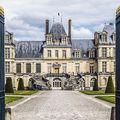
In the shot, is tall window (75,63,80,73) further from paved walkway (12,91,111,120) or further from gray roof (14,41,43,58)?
paved walkway (12,91,111,120)

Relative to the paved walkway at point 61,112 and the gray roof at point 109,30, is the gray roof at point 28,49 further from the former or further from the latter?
the paved walkway at point 61,112

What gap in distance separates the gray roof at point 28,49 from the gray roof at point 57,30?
7.66 feet

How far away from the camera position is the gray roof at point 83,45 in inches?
2372

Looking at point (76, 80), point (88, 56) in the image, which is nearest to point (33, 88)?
point (76, 80)

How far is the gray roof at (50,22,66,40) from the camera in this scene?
5931 centimetres

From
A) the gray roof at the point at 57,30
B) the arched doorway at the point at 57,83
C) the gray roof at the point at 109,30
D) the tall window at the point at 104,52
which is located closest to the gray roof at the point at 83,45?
the gray roof at the point at 57,30

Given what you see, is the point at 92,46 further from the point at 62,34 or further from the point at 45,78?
the point at 45,78

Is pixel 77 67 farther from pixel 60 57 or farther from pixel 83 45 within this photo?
pixel 83 45

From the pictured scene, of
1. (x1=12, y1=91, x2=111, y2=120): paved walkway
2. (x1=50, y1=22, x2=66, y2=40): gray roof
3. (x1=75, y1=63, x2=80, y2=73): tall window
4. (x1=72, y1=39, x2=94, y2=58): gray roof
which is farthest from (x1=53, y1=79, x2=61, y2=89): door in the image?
(x1=12, y1=91, x2=111, y2=120): paved walkway

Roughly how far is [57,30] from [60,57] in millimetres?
3835

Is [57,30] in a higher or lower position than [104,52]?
higher

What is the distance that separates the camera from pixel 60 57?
59.1 m

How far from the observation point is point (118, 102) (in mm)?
5953

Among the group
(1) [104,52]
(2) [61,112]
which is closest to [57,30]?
(1) [104,52]
